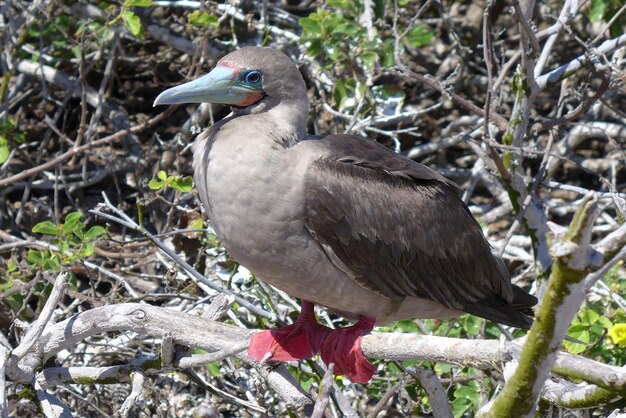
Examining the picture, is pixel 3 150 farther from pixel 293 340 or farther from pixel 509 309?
pixel 509 309

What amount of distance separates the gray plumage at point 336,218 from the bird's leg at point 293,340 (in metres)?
0.16

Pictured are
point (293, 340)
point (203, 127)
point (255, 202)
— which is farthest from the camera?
point (203, 127)

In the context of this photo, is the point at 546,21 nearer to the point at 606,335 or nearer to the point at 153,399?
the point at 606,335

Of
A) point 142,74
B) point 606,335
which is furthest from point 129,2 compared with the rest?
point 606,335

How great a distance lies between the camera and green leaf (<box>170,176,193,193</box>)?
13.9 feet

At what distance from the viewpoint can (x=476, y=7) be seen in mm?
6004

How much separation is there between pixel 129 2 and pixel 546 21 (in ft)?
8.58

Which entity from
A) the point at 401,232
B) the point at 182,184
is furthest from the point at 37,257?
the point at 401,232

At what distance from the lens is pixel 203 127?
17.9ft

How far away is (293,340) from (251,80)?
970 mm

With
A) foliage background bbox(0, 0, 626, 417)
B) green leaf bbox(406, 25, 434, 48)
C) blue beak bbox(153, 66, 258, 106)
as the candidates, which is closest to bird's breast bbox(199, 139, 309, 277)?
blue beak bbox(153, 66, 258, 106)

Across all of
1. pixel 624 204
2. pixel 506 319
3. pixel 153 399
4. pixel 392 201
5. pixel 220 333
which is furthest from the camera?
pixel 153 399

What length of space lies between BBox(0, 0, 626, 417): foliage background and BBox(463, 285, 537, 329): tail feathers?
0.39 feet

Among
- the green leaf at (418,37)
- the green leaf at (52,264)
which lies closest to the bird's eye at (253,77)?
the green leaf at (52,264)
